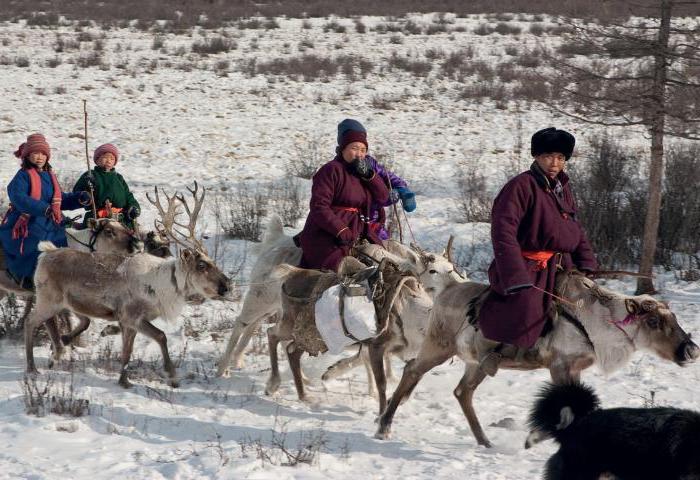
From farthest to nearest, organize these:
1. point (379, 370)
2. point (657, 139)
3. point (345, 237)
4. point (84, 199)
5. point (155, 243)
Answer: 1. point (657, 139)
2. point (84, 199)
3. point (155, 243)
4. point (345, 237)
5. point (379, 370)

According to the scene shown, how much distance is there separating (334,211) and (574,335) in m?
2.42

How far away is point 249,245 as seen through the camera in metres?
11.3

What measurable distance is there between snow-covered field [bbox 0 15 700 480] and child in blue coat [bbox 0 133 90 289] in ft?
2.73

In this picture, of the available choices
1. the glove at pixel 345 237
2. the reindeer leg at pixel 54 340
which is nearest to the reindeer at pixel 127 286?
the reindeer leg at pixel 54 340

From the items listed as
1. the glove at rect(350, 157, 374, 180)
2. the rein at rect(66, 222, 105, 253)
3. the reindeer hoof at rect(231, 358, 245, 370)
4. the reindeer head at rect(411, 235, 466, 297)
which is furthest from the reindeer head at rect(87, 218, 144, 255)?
the reindeer head at rect(411, 235, 466, 297)

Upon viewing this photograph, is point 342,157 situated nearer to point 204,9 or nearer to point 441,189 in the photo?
point 441,189

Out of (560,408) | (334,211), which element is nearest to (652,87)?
(334,211)

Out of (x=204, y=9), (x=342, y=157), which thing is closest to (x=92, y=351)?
(x=342, y=157)

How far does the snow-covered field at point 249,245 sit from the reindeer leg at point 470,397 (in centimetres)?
10

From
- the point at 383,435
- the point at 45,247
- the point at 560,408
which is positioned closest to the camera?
the point at 560,408

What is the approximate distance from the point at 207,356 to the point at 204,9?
2902 cm

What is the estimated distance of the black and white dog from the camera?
3529 millimetres

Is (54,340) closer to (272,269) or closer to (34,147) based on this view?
(34,147)

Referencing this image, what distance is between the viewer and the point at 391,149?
16.0 metres
